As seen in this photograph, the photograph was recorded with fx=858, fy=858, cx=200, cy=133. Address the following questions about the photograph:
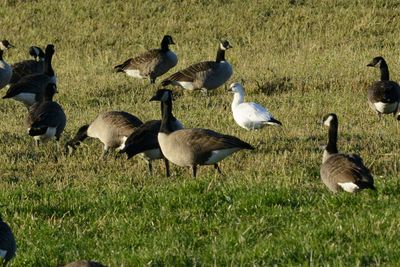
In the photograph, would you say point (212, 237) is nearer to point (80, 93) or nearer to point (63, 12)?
point (80, 93)

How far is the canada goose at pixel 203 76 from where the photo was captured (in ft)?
71.5

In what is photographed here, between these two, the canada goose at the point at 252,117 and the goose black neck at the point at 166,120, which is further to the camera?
the canada goose at the point at 252,117

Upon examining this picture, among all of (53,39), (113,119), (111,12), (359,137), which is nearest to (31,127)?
(113,119)

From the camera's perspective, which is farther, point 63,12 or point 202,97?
point 63,12

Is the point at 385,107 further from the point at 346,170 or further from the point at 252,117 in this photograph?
the point at 346,170

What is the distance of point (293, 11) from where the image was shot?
33.2 m

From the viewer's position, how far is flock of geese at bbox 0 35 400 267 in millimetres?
10789

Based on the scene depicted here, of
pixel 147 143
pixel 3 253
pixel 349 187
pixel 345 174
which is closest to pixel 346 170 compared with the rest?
pixel 345 174

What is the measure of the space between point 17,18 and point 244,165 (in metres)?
23.0

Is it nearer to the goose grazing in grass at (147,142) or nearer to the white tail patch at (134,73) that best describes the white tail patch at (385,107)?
the goose grazing in grass at (147,142)

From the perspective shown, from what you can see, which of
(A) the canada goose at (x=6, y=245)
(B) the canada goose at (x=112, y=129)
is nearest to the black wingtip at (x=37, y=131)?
(B) the canada goose at (x=112, y=129)

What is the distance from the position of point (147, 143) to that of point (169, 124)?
48 centimetres

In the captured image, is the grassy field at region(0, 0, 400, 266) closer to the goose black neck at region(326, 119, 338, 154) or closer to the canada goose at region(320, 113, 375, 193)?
the canada goose at region(320, 113, 375, 193)

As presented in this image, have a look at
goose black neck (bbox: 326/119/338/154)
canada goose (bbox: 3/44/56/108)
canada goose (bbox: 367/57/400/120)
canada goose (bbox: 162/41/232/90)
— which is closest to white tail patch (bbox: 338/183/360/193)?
goose black neck (bbox: 326/119/338/154)
